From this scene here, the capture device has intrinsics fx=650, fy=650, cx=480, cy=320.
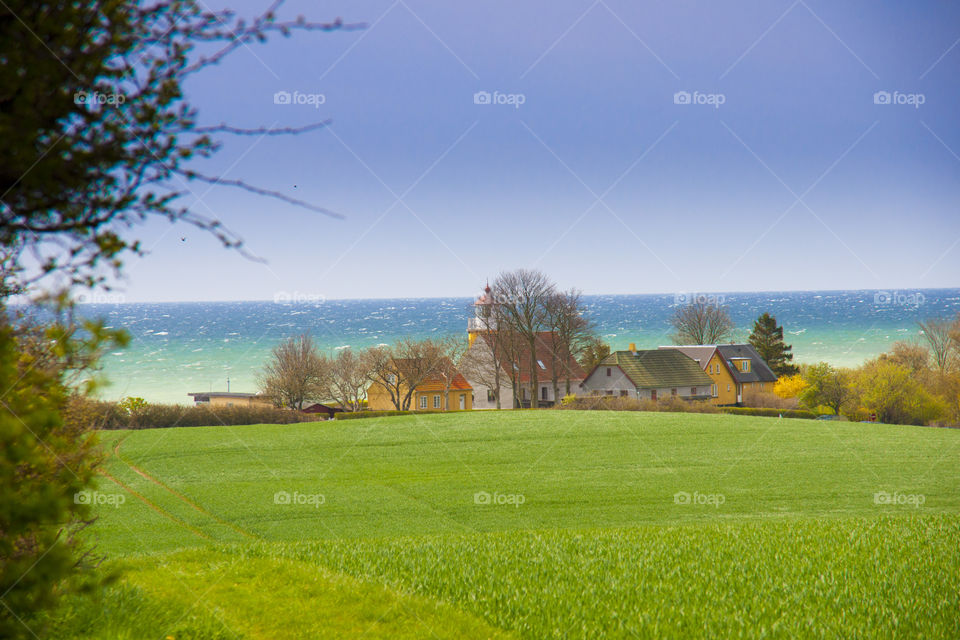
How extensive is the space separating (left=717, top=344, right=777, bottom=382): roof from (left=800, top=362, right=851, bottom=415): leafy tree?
14482 mm

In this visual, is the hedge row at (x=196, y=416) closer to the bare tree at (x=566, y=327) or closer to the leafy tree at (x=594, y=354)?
the bare tree at (x=566, y=327)

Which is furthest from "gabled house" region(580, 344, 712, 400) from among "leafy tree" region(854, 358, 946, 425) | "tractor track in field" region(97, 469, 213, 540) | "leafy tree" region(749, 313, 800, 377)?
"tractor track in field" region(97, 469, 213, 540)

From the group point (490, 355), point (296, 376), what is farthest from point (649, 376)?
point (296, 376)

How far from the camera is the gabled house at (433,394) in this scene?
46.6m

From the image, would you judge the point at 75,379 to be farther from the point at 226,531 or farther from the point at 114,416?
the point at 114,416

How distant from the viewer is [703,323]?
54531 millimetres

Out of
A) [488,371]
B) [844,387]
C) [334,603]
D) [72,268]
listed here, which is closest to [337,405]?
[488,371]

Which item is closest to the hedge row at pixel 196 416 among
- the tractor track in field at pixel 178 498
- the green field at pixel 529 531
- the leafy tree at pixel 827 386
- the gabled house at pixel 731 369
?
the green field at pixel 529 531

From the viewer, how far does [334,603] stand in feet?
19.1

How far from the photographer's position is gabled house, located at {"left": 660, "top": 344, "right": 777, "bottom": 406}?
49.5m

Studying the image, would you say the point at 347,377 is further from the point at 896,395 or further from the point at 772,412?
the point at 896,395

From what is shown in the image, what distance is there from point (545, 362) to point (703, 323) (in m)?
15.4

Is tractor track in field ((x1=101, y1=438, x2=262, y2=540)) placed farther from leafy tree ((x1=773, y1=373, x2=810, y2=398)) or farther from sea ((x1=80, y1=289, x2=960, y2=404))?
leafy tree ((x1=773, y1=373, x2=810, y2=398))

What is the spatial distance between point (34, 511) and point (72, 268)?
1.03 m
